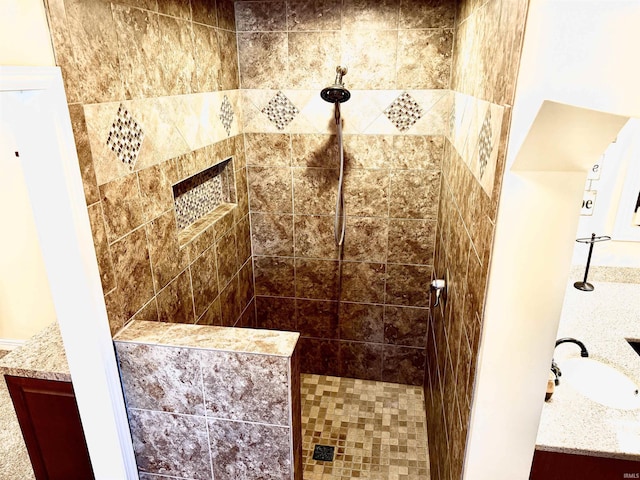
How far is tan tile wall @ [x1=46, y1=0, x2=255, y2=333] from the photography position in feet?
4.34

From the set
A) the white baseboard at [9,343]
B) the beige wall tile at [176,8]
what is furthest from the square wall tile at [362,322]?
the white baseboard at [9,343]

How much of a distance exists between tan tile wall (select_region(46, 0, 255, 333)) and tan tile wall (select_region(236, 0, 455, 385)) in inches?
10.3

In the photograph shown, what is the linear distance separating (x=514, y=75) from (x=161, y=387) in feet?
4.73

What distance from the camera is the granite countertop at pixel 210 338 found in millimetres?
1440

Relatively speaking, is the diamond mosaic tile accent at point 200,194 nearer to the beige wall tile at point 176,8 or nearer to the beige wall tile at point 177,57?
the beige wall tile at point 177,57

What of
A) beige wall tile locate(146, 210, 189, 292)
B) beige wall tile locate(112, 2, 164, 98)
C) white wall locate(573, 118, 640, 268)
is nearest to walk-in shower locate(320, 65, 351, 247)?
beige wall tile locate(112, 2, 164, 98)

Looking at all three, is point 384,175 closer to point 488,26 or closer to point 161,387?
point 488,26

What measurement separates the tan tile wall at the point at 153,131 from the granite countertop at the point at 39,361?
0.29m

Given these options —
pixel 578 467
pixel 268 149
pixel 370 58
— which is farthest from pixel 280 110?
pixel 578 467

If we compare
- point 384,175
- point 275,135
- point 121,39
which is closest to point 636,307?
point 384,175

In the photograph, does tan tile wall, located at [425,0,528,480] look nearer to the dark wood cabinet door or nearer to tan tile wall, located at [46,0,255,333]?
tan tile wall, located at [46,0,255,333]

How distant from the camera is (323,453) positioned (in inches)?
97.6

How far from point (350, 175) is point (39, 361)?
179 centimetres

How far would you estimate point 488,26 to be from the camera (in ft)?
4.61
